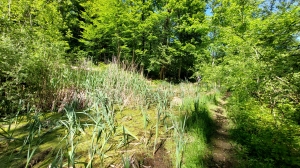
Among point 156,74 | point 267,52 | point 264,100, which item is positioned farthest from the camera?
point 156,74

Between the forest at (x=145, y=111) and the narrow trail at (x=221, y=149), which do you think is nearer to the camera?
the forest at (x=145, y=111)

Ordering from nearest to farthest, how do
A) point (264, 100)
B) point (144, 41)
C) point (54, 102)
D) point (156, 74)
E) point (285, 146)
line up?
point (285, 146), point (264, 100), point (54, 102), point (144, 41), point (156, 74)

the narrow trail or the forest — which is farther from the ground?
the forest

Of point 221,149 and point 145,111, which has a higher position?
point 145,111

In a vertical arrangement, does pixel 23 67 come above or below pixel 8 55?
below

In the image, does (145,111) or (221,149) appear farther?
(145,111)

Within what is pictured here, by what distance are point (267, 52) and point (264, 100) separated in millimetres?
1026

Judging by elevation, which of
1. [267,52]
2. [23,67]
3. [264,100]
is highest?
[267,52]

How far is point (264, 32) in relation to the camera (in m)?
2.36

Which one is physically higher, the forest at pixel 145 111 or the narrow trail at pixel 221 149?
the forest at pixel 145 111

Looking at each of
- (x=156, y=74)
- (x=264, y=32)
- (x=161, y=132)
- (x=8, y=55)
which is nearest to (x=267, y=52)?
(x=264, y=32)

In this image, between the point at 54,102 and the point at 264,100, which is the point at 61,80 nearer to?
the point at 54,102

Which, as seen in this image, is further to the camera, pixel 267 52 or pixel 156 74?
pixel 156 74

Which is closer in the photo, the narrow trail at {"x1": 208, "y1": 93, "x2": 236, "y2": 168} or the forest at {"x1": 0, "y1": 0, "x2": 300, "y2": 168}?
the forest at {"x1": 0, "y1": 0, "x2": 300, "y2": 168}
